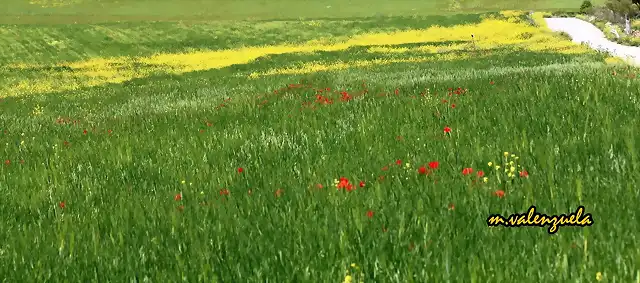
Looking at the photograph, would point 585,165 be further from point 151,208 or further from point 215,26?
point 215,26

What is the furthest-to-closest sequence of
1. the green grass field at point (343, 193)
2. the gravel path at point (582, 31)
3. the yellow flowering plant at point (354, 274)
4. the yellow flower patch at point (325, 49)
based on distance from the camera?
the gravel path at point (582, 31), the yellow flower patch at point (325, 49), the green grass field at point (343, 193), the yellow flowering plant at point (354, 274)

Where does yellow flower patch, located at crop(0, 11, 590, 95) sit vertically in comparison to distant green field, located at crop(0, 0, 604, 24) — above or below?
below

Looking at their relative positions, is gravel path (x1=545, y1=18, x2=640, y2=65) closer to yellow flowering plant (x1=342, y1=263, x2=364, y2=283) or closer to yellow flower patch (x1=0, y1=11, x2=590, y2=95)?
yellow flower patch (x1=0, y1=11, x2=590, y2=95)

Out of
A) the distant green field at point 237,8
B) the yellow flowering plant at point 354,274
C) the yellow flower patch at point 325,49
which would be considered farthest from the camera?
the distant green field at point 237,8

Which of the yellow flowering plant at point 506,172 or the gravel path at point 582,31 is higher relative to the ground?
the yellow flowering plant at point 506,172

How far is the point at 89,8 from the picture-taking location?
85938 millimetres

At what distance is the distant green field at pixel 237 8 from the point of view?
80.0 meters

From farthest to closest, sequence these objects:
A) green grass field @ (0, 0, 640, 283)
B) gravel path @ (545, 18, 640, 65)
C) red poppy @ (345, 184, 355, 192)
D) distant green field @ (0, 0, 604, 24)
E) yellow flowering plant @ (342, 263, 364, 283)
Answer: distant green field @ (0, 0, 604, 24), gravel path @ (545, 18, 640, 65), red poppy @ (345, 184, 355, 192), green grass field @ (0, 0, 640, 283), yellow flowering plant @ (342, 263, 364, 283)

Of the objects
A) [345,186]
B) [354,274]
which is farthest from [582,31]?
[354,274]

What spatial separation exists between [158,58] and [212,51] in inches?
279

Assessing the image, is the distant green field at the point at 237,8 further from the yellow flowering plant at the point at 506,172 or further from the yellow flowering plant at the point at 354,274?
the yellow flowering plant at the point at 354,274

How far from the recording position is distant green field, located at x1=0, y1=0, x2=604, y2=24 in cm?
7999

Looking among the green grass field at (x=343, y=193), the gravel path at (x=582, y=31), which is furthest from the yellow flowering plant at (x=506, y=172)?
the gravel path at (x=582, y=31)

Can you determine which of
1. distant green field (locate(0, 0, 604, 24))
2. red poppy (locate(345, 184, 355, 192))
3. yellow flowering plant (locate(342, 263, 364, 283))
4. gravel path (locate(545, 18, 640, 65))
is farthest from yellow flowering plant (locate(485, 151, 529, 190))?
distant green field (locate(0, 0, 604, 24))
